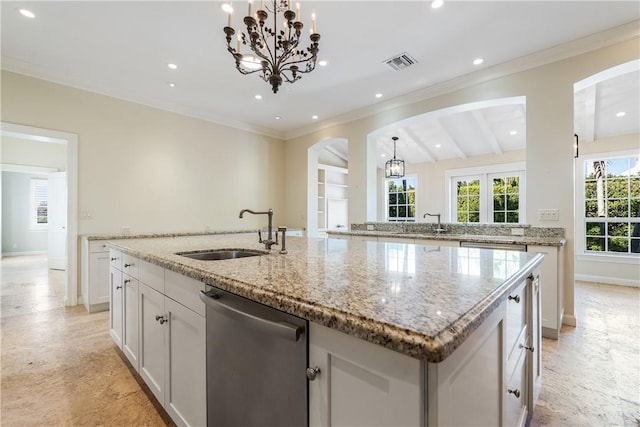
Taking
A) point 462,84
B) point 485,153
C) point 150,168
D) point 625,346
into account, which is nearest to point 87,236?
point 150,168

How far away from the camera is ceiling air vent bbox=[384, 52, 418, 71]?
122 inches

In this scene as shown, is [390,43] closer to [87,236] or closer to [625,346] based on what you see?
[625,346]

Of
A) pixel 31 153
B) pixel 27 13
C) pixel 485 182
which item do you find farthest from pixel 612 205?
pixel 31 153

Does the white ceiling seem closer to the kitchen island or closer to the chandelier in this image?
the chandelier

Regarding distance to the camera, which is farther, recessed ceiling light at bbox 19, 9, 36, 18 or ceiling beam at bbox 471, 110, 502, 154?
ceiling beam at bbox 471, 110, 502, 154

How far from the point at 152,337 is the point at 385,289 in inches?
58.1

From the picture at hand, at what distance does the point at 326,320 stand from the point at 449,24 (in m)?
2.96

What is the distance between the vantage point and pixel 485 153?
6.57m

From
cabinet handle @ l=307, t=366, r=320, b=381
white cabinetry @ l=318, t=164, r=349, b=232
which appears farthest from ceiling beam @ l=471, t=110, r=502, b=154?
cabinet handle @ l=307, t=366, r=320, b=381

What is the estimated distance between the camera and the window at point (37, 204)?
7824 millimetres

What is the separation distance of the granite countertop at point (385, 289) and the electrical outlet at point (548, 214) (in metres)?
2.03

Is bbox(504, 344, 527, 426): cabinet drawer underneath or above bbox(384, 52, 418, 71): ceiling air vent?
underneath

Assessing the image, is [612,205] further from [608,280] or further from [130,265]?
[130,265]

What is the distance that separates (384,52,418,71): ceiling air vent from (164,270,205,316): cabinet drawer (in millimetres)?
3059
